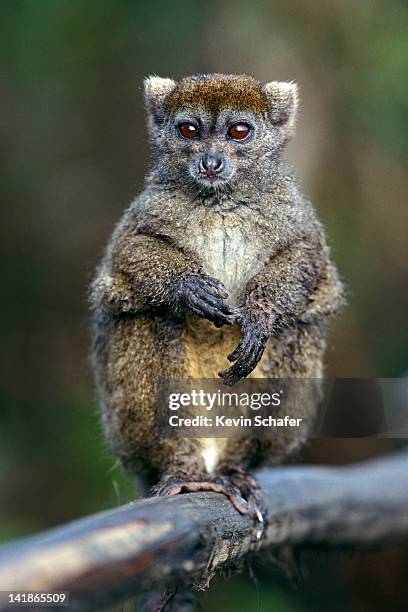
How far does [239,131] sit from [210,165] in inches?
18.2

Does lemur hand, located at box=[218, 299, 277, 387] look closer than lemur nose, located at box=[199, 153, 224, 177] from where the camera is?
Yes

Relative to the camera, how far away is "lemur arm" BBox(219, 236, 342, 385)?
6.02m

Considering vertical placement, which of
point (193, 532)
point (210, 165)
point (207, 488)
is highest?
point (210, 165)

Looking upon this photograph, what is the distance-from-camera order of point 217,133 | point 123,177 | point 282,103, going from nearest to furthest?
1. point 217,133
2. point 282,103
3. point 123,177

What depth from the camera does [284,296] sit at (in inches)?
253

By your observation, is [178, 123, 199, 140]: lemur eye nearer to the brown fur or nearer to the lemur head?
the lemur head

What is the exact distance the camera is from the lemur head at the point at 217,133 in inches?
254

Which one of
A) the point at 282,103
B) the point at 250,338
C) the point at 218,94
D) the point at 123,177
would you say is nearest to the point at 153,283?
the point at 250,338

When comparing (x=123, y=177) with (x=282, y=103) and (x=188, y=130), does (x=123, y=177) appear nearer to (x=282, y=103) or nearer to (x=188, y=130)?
(x=282, y=103)

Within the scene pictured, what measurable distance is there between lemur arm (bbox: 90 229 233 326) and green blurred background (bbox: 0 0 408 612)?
493cm

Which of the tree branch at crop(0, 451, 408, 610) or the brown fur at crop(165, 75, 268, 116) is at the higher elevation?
the brown fur at crop(165, 75, 268, 116)

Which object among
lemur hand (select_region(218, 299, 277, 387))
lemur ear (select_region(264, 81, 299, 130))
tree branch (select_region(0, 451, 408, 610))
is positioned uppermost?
lemur ear (select_region(264, 81, 299, 130))

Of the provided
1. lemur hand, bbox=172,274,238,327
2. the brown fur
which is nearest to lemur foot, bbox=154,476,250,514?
lemur hand, bbox=172,274,238,327

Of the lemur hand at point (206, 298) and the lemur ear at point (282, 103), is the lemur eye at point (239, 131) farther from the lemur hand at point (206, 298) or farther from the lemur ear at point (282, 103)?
→ the lemur hand at point (206, 298)
